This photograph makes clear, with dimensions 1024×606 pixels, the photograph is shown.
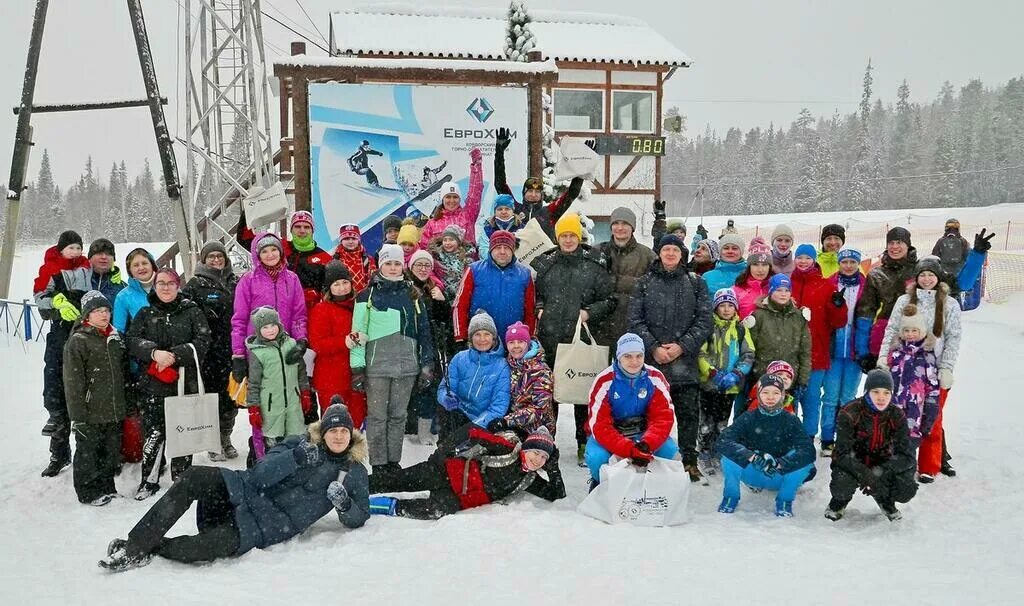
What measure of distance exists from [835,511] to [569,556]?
1910 mm

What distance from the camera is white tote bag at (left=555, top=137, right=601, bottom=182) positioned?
25.8 feet

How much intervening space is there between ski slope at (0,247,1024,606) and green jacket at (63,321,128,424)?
606mm

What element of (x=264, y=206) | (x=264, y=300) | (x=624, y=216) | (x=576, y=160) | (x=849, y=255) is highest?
(x=576, y=160)

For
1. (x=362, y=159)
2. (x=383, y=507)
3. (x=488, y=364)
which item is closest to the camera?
(x=383, y=507)

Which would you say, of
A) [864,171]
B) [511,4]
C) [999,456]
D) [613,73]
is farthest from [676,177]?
[999,456]

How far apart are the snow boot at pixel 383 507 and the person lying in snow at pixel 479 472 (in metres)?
0.03

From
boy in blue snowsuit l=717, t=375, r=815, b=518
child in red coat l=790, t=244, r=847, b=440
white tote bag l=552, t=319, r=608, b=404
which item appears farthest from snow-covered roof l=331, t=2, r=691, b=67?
boy in blue snowsuit l=717, t=375, r=815, b=518

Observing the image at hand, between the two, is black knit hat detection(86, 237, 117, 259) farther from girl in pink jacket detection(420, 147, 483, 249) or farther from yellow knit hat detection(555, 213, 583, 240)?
yellow knit hat detection(555, 213, 583, 240)

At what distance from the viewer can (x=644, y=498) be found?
14.6ft

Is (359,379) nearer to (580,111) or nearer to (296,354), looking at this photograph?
(296,354)

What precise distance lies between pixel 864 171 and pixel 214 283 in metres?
58.5

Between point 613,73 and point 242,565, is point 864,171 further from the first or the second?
point 242,565

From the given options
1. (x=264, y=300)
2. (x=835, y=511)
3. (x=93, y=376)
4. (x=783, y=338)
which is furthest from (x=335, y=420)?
(x=783, y=338)

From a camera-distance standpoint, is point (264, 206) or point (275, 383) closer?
point (275, 383)
